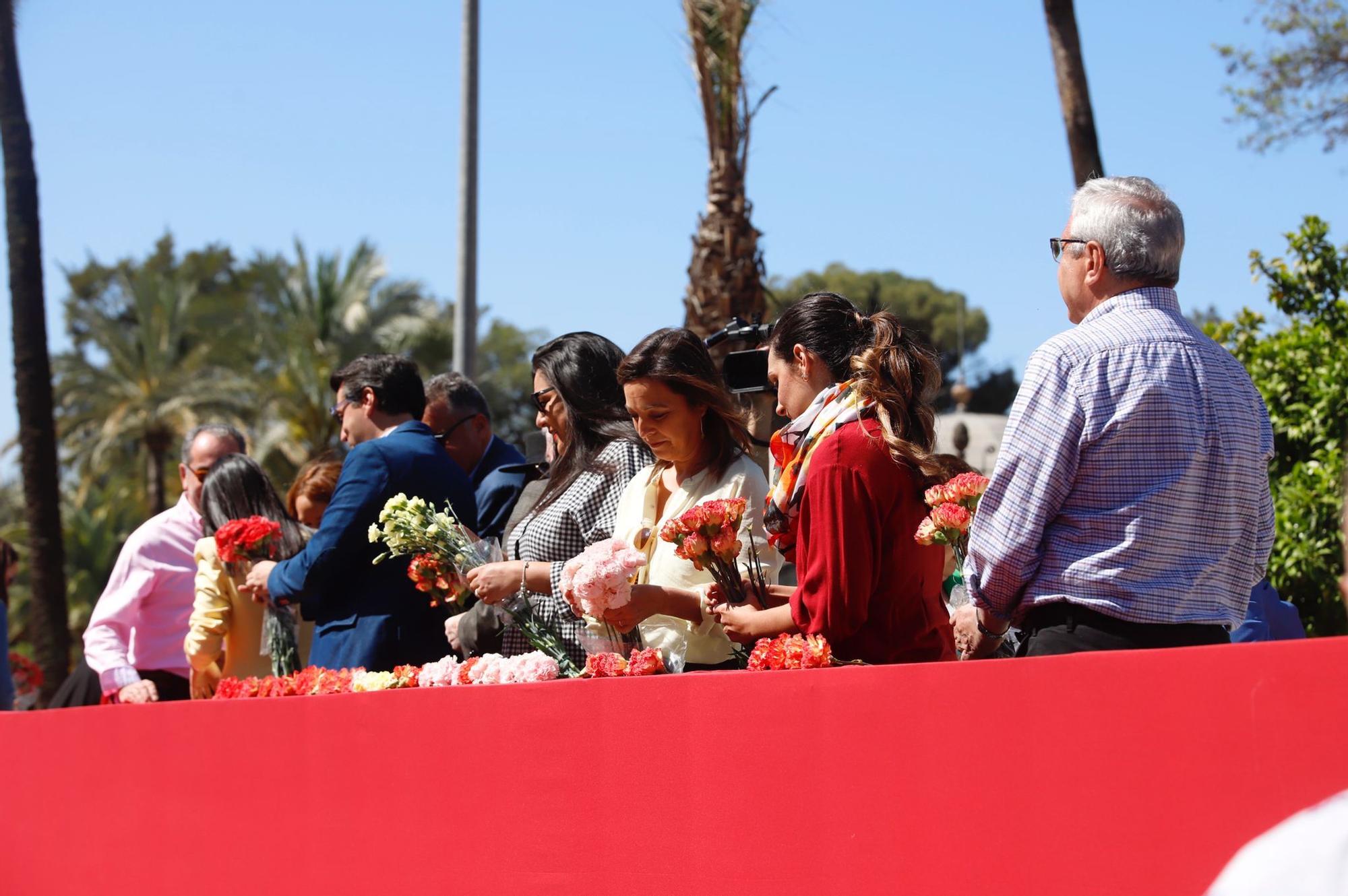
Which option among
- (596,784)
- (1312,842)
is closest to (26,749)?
(596,784)

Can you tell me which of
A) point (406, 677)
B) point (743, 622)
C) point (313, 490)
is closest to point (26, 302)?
point (313, 490)

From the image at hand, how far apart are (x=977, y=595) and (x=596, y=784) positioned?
114 centimetres

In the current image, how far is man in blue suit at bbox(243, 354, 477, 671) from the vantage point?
505cm

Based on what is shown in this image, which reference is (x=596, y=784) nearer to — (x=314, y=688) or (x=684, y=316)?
(x=314, y=688)

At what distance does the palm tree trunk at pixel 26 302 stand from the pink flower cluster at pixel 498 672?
35.6 ft

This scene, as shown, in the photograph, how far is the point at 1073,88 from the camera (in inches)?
408

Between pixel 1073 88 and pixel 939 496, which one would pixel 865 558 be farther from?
pixel 1073 88

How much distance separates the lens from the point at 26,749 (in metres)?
5.60

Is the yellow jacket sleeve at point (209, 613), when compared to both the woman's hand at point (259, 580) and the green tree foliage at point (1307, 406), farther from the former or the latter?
the green tree foliage at point (1307, 406)

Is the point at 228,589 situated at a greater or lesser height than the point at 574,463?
lesser

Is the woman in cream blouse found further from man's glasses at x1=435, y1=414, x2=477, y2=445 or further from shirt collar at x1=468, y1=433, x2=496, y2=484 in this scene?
man's glasses at x1=435, y1=414, x2=477, y2=445

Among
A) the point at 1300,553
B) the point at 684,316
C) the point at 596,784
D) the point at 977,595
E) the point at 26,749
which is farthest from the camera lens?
the point at 684,316

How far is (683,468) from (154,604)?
3105mm

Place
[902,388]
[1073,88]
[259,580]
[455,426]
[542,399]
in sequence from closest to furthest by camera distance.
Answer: [902,388] < [542,399] < [259,580] < [455,426] < [1073,88]
